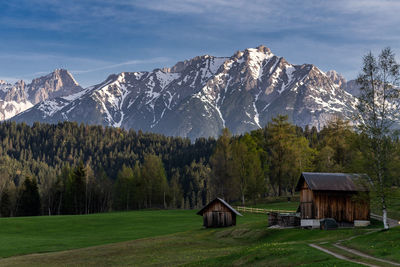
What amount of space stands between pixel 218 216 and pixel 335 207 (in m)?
20.9

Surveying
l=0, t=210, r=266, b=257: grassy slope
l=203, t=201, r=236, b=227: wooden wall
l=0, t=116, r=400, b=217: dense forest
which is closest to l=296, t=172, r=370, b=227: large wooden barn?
l=0, t=116, r=400, b=217: dense forest

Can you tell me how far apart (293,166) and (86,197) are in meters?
66.7

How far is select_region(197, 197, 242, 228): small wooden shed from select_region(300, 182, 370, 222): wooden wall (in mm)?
15913

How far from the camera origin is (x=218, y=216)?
231 feet

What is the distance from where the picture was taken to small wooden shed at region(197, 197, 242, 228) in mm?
69750

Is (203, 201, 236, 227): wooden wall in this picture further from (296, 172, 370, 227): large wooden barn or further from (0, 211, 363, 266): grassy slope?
(296, 172, 370, 227): large wooden barn

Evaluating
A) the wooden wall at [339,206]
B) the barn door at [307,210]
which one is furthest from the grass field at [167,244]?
the wooden wall at [339,206]

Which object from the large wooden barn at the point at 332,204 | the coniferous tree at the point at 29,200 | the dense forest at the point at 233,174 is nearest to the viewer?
the large wooden barn at the point at 332,204

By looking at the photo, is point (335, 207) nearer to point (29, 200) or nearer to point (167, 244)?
point (167, 244)

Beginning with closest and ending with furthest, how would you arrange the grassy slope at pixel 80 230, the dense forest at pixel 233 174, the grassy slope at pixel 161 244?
the grassy slope at pixel 161 244, the grassy slope at pixel 80 230, the dense forest at pixel 233 174

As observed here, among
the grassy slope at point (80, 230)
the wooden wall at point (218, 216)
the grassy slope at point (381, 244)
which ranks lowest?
the grassy slope at point (80, 230)

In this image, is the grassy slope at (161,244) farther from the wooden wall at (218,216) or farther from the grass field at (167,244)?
the wooden wall at (218,216)

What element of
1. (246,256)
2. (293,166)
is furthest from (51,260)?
(293,166)

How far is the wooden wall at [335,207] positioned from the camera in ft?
181
